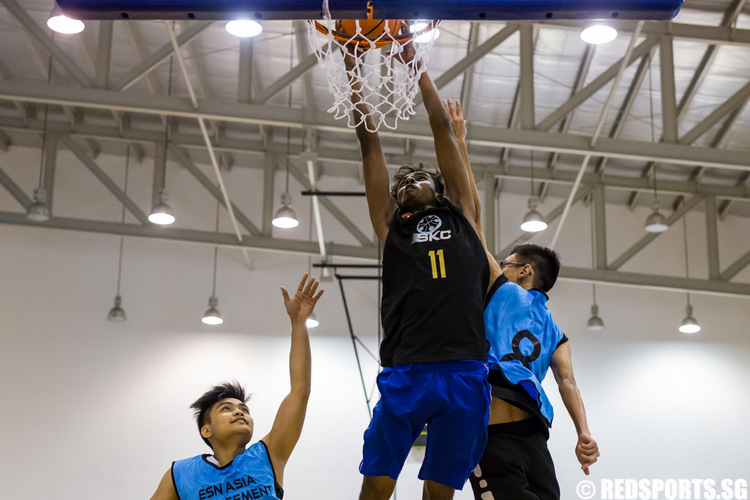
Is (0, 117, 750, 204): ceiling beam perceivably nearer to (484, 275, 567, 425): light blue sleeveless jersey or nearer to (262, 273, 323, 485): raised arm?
(484, 275, 567, 425): light blue sleeveless jersey

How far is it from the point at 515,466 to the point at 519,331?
0.65 metres

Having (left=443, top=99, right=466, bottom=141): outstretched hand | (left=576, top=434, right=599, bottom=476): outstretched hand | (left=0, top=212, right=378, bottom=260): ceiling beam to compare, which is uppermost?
(left=0, top=212, right=378, bottom=260): ceiling beam

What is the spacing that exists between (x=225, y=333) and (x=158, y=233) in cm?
256

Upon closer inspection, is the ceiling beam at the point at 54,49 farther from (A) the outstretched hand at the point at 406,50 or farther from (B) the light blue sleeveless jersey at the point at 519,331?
(B) the light blue sleeveless jersey at the point at 519,331

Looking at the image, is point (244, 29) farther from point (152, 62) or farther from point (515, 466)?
A: point (515, 466)

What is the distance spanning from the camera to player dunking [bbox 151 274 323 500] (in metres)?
3.80

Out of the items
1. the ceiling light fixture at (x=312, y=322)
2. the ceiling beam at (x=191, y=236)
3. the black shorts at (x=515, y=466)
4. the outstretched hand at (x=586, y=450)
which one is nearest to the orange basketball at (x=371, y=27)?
the black shorts at (x=515, y=466)

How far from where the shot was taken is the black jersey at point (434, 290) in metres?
3.37

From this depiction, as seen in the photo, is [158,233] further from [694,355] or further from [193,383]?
[694,355]

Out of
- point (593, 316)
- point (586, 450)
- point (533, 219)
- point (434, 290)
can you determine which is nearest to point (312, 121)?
point (533, 219)

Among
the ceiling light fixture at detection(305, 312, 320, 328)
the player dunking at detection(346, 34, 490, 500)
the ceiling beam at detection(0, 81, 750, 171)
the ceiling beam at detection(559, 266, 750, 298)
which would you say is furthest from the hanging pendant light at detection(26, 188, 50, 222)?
the player dunking at detection(346, 34, 490, 500)

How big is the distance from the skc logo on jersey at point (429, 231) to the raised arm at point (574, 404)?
3.19 feet

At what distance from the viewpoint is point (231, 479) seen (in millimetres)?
3818
